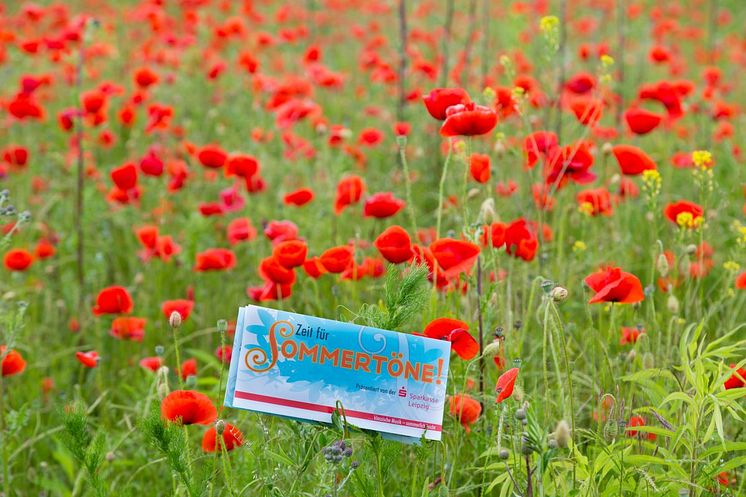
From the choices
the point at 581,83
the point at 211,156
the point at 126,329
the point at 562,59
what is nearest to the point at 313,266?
the point at 126,329

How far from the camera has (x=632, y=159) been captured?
2420 millimetres

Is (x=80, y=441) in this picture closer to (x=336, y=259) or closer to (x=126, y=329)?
(x=336, y=259)

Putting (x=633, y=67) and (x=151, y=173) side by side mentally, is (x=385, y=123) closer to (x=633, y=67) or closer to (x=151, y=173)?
(x=151, y=173)

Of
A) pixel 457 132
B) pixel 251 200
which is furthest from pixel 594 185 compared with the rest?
pixel 457 132

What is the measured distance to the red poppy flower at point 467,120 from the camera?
1.91 metres

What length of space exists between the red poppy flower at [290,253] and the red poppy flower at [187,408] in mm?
486

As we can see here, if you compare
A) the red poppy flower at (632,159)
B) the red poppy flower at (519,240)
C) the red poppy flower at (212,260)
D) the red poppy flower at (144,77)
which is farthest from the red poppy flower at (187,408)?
the red poppy flower at (144,77)

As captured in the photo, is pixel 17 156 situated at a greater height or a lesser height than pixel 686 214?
lesser

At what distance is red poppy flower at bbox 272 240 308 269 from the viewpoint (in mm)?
2045

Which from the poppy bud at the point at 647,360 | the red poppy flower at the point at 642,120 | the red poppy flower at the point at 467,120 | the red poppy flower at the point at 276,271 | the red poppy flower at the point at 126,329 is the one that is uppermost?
the red poppy flower at the point at 467,120

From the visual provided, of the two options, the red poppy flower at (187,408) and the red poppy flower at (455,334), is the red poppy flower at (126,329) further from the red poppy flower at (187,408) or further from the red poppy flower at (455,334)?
the red poppy flower at (455,334)

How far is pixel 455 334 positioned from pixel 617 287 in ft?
1.06

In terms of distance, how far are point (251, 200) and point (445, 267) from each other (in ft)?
6.49

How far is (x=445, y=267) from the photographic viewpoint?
1.79 meters
